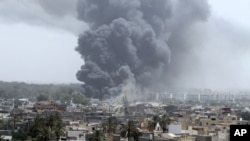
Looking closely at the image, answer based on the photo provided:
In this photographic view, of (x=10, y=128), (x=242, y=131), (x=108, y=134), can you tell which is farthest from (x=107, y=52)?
(x=242, y=131)

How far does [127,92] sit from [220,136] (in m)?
48.7

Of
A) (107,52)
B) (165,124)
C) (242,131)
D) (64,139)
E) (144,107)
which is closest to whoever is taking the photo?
(242,131)

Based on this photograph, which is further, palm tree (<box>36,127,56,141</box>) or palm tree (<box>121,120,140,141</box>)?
palm tree (<box>121,120,140,141</box>)

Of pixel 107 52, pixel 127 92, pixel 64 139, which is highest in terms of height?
pixel 107 52

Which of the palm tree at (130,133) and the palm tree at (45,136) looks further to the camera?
the palm tree at (130,133)

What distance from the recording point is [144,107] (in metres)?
76.8

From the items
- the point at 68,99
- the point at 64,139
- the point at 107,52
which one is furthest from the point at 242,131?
the point at 68,99

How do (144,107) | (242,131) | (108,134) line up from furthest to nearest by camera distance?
(144,107) < (108,134) < (242,131)

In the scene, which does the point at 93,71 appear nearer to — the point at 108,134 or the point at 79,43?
the point at 79,43

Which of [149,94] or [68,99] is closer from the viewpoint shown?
[68,99]

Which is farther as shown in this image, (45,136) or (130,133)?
(130,133)

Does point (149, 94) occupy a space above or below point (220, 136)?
above

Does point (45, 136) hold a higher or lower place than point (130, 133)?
lower

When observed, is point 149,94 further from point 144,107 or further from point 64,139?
point 64,139
